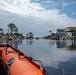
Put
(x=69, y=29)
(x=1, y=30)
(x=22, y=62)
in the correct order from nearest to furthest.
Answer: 1. (x=22, y=62)
2. (x=1, y=30)
3. (x=69, y=29)

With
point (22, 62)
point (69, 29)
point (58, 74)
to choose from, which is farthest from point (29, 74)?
point (69, 29)

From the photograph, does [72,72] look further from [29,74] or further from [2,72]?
[29,74]

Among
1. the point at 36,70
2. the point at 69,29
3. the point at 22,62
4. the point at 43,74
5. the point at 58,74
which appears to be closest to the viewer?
the point at 43,74

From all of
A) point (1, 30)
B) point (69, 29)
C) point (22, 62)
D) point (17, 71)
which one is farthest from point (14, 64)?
point (69, 29)

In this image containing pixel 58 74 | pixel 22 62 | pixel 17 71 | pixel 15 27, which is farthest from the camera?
pixel 15 27

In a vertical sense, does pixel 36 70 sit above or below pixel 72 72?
above

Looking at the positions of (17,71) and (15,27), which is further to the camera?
(15,27)

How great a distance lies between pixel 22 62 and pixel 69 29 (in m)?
175

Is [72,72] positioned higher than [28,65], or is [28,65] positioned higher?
[28,65]

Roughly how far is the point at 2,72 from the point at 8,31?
134753mm

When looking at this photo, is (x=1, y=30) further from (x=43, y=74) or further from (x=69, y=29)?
(x=43, y=74)

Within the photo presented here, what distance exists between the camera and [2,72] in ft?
49.4

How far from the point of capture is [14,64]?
35.1 ft

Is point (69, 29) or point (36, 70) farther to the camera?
point (69, 29)
